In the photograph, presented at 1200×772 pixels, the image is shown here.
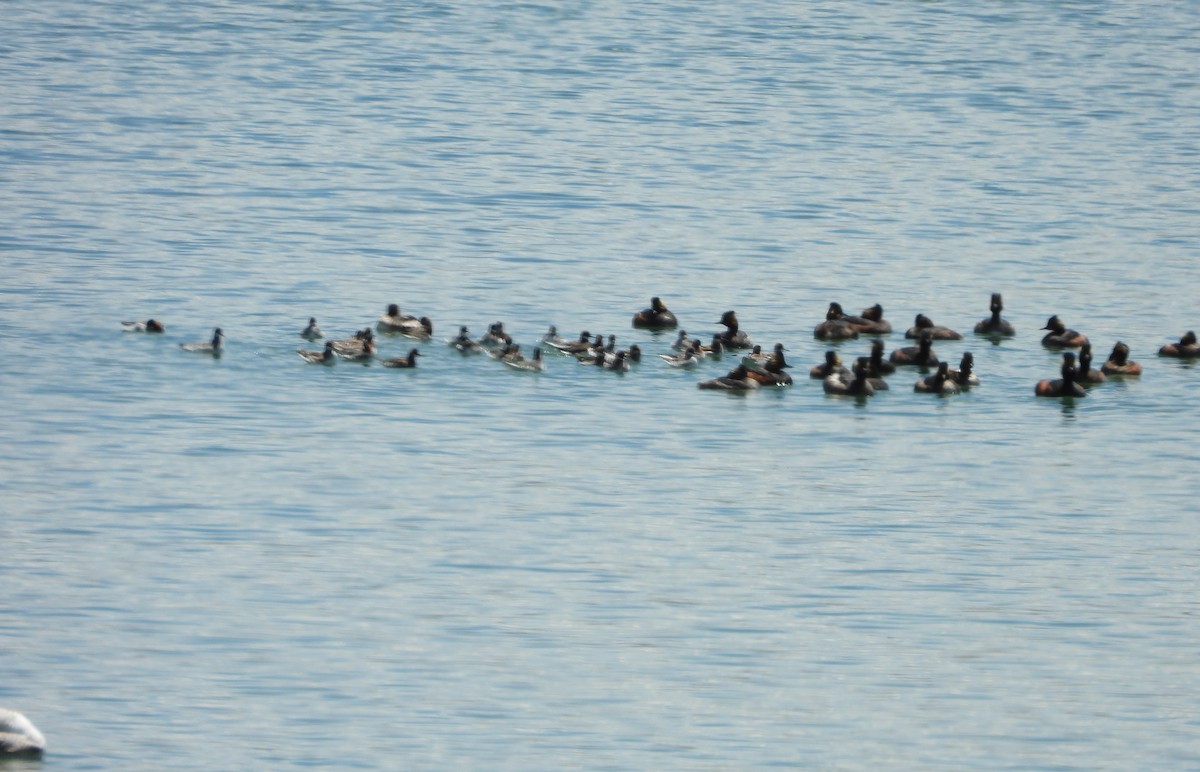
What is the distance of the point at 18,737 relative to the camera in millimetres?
16438

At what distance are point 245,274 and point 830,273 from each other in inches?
332

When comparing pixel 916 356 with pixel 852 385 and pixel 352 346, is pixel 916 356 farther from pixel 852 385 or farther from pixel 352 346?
pixel 352 346

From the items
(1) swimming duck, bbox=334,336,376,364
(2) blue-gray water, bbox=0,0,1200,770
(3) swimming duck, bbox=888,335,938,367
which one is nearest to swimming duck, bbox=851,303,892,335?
(2) blue-gray water, bbox=0,0,1200,770

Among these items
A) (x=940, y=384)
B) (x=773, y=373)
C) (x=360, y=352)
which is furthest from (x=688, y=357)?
(x=360, y=352)

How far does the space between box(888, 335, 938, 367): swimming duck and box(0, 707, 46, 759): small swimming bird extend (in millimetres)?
15456

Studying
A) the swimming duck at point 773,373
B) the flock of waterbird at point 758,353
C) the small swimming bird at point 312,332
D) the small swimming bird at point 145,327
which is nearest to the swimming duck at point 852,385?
the flock of waterbird at point 758,353

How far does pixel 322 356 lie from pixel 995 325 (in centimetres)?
865

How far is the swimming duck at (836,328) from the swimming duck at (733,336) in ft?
3.64

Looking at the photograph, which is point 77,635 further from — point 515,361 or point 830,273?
point 830,273

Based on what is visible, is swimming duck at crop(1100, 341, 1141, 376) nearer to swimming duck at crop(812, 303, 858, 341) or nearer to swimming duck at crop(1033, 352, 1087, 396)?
swimming duck at crop(1033, 352, 1087, 396)

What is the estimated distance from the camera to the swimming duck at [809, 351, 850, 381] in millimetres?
28688

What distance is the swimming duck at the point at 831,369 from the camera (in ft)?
94.1

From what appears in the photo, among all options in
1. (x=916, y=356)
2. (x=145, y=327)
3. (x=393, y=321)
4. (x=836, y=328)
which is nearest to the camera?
(x=916, y=356)

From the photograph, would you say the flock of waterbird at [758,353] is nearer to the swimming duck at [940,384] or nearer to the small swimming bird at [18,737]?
the swimming duck at [940,384]
